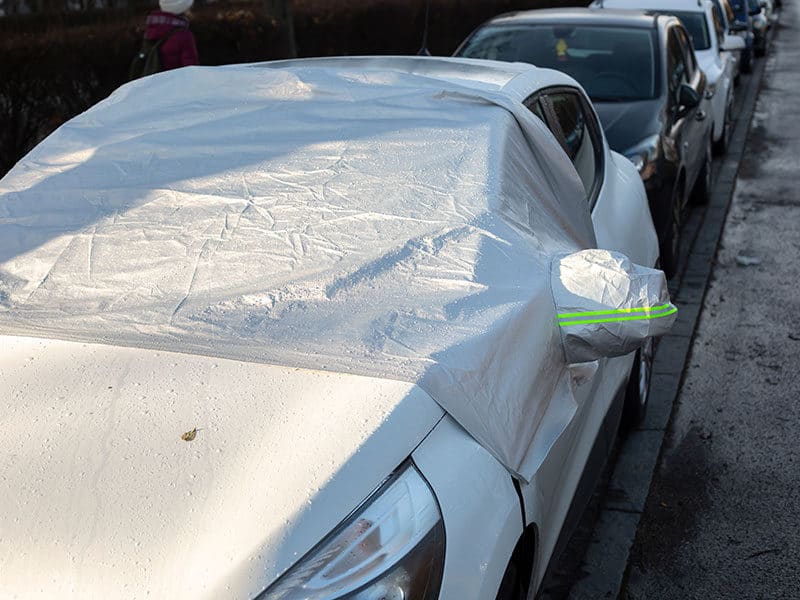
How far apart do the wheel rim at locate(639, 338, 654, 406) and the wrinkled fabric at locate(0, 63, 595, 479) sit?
1.17 metres

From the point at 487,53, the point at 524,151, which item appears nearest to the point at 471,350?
the point at 524,151

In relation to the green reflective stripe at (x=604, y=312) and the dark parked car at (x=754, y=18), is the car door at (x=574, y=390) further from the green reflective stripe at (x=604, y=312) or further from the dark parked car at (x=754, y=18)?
the dark parked car at (x=754, y=18)

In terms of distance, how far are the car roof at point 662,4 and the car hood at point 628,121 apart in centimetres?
386

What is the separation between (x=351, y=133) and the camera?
337 cm

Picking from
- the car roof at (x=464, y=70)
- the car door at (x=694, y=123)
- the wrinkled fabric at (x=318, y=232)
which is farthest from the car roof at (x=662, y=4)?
the wrinkled fabric at (x=318, y=232)

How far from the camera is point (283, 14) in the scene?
12.0 metres

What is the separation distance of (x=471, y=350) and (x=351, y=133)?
120 centimetres

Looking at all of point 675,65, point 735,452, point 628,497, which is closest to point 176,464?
point 628,497

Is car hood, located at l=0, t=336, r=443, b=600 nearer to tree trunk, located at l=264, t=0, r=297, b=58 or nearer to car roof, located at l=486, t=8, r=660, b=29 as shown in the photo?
car roof, located at l=486, t=8, r=660, b=29

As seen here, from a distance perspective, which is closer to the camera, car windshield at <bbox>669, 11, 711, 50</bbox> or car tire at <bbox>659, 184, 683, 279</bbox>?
car tire at <bbox>659, 184, 683, 279</bbox>

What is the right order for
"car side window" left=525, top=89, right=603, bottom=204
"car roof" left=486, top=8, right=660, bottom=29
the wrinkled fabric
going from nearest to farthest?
the wrinkled fabric
"car side window" left=525, top=89, right=603, bottom=204
"car roof" left=486, top=8, right=660, bottom=29

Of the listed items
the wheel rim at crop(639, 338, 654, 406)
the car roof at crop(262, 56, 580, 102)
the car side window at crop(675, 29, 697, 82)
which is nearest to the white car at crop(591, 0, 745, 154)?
the car side window at crop(675, 29, 697, 82)

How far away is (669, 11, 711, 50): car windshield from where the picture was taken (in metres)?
11.0

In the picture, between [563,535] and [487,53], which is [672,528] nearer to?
[563,535]
